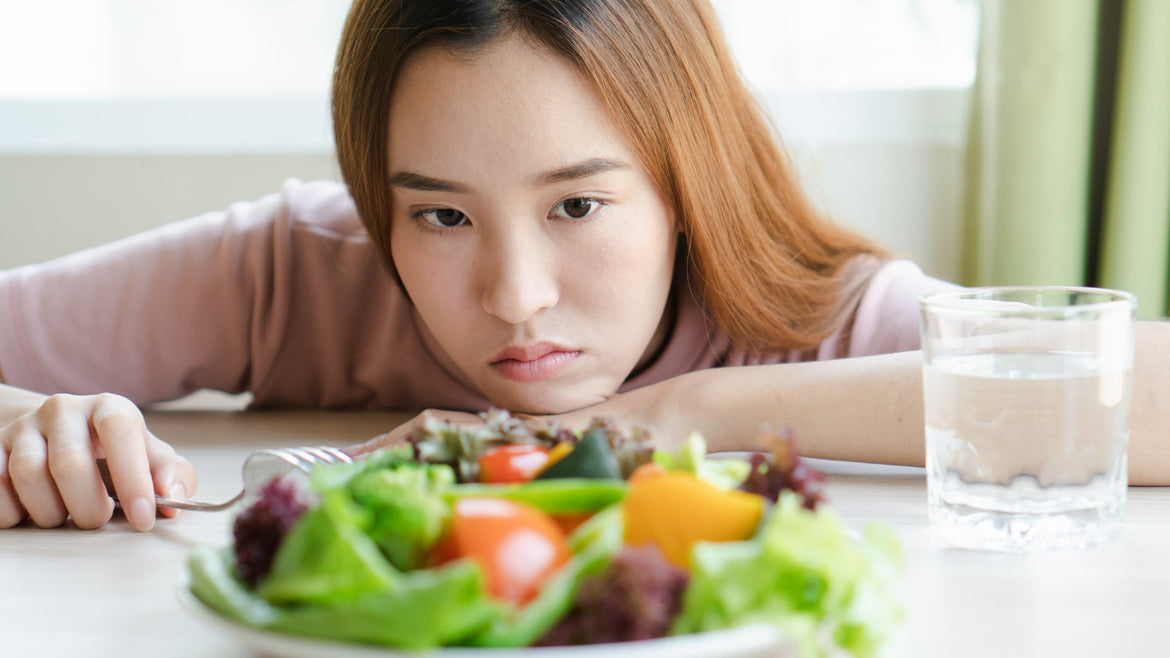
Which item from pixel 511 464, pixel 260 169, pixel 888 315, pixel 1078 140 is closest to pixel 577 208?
pixel 888 315

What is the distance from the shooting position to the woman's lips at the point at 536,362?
1079 mm

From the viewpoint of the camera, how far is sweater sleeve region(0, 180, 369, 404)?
137 centimetres

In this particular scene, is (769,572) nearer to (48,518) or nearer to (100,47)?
(48,518)

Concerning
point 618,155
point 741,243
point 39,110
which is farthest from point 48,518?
point 39,110

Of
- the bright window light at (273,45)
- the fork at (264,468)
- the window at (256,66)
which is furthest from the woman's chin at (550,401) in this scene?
the bright window light at (273,45)

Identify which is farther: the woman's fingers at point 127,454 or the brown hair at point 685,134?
the brown hair at point 685,134

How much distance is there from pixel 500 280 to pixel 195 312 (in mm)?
579

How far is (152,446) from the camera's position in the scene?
86 centimetres

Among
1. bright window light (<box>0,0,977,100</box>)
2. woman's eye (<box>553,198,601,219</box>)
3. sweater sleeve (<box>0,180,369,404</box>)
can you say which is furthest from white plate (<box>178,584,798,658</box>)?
bright window light (<box>0,0,977,100</box>)

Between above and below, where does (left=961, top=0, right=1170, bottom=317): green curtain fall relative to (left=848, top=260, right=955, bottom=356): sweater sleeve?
above

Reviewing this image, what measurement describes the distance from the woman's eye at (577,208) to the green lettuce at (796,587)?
64 centimetres

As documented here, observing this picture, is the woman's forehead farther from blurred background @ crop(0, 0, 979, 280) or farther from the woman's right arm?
blurred background @ crop(0, 0, 979, 280)

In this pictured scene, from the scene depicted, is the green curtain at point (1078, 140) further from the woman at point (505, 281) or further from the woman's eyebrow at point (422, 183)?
the woman's eyebrow at point (422, 183)

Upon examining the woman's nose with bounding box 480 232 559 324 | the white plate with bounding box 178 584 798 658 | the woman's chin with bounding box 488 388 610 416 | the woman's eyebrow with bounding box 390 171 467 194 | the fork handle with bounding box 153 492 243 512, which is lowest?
the woman's chin with bounding box 488 388 610 416
